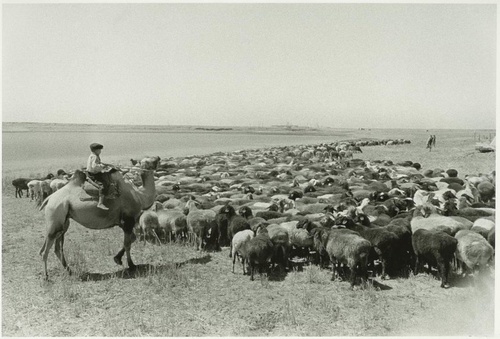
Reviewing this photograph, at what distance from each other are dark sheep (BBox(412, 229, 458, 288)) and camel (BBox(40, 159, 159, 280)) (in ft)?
22.1

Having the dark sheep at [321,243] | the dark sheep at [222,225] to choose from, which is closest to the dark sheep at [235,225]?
the dark sheep at [222,225]

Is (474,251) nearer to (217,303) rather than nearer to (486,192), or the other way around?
(217,303)

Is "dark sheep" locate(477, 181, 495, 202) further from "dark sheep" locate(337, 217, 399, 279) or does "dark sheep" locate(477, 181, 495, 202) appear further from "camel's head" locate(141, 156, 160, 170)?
"camel's head" locate(141, 156, 160, 170)

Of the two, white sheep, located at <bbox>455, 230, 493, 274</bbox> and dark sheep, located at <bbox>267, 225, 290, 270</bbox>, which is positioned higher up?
white sheep, located at <bbox>455, 230, 493, 274</bbox>

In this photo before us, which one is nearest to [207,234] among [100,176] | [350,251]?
[100,176]

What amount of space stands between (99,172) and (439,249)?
7620 millimetres

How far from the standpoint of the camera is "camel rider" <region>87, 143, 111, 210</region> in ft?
28.0

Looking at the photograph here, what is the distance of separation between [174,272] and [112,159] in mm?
25992

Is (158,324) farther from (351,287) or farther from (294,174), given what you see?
(294,174)

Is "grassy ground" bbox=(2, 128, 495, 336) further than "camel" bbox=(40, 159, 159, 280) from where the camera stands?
No

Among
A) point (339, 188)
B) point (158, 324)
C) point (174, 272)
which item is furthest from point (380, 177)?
point (158, 324)

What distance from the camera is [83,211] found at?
8781mm

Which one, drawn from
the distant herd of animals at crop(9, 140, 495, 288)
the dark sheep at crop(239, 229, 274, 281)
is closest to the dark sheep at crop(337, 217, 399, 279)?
the distant herd of animals at crop(9, 140, 495, 288)

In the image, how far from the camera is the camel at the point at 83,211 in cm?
866
